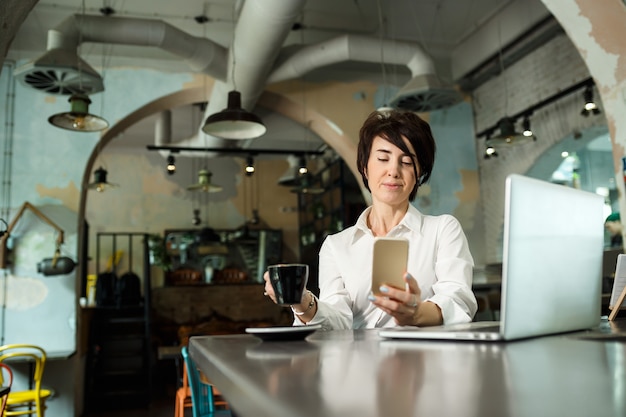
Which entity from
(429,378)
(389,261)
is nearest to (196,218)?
(389,261)

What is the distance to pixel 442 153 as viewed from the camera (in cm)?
707

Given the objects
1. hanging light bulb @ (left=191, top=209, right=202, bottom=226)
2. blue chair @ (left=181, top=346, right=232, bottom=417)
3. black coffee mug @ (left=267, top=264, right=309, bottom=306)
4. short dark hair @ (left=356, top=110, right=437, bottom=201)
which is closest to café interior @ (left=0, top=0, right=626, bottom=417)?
blue chair @ (left=181, top=346, right=232, bottom=417)

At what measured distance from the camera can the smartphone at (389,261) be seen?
3.65 feet

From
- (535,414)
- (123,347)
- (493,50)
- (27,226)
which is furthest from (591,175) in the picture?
(535,414)

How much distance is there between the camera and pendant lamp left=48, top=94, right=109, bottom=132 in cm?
436

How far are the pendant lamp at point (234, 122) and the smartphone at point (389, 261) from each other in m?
3.25

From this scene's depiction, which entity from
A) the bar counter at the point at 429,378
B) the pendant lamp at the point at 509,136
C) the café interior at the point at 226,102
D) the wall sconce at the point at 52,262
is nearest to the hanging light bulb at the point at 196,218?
the café interior at the point at 226,102

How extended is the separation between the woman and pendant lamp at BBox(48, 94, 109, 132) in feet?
10.4

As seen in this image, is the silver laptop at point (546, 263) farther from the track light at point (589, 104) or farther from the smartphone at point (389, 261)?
the track light at point (589, 104)

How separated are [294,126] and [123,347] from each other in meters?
4.17

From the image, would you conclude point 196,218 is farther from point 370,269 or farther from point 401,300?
point 401,300

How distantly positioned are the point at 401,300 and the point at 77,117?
152 inches

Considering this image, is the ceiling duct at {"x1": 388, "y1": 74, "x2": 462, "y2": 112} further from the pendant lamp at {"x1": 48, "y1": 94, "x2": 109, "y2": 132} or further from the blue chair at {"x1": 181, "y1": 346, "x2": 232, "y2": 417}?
the blue chair at {"x1": 181, "y1": 346, "x2": 232, "y2": 417}

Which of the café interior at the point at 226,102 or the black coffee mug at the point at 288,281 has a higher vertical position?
the café interior at the point at 226,102
